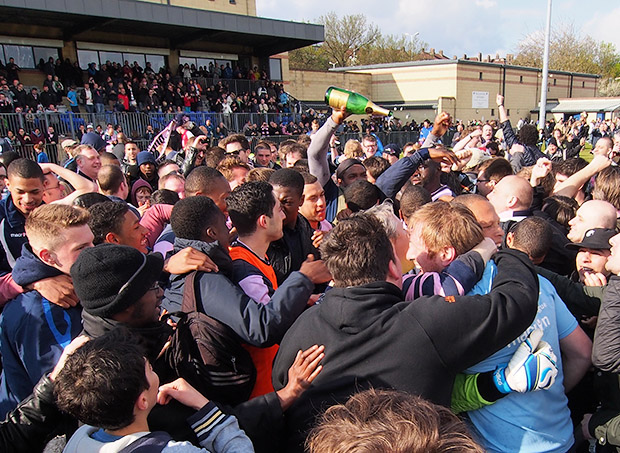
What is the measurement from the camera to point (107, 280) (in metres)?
1.88

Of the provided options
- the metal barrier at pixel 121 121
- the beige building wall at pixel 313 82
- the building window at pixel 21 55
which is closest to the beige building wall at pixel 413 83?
the beige building wall at pixel 313 82

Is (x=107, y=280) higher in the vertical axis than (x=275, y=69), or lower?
lower

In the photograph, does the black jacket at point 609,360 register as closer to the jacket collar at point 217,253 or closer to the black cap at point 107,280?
the jacket collar at point 217,253

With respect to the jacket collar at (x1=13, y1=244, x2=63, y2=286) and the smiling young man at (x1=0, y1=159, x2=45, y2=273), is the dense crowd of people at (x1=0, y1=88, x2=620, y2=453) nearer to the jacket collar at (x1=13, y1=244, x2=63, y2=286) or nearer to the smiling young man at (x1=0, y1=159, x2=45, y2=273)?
the jacket collar at (x1=13, y1=244, x2=63, y2=286)

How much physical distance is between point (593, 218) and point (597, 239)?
0.41 meters

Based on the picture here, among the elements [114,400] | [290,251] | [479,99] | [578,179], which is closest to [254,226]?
[290,251]

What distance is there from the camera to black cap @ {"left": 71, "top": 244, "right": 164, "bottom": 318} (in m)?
1.87

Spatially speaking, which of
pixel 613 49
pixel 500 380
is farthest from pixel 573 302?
pixel 613 49

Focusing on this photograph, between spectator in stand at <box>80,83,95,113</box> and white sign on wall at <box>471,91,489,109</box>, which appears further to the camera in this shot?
white sign on wall at <box>471,91,489,109</box>

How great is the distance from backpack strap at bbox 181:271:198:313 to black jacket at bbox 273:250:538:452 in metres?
0.69

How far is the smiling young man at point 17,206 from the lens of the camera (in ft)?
12.1

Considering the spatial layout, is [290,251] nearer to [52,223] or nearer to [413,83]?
[52,223]

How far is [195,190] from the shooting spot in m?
3.69

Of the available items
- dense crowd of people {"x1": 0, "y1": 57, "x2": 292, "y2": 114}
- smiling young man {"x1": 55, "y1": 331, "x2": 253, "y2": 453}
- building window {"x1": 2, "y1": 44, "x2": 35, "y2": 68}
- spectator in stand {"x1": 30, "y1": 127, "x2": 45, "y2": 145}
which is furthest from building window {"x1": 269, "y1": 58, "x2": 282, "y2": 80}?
smiling young man {"x1": 55, "y1": 331, "x2": 253, "y2": 453}
